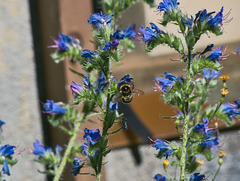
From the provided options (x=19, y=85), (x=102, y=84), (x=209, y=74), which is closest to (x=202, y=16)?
(x=102, y=84)

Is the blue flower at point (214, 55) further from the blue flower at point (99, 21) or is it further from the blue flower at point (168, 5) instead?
the blue flower at point (99, 21)

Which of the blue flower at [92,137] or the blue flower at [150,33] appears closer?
the blue flower at [92,137]

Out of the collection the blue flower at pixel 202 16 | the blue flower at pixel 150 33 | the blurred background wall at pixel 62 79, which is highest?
the blue flower at pixel 202 16

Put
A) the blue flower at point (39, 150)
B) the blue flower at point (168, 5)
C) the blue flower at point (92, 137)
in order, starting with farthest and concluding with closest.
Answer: the blue flower at point (39, 150)
the blue flower at point (168, 5)
the blue flower at point (92, 137)

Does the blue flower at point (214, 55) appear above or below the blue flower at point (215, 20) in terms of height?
below

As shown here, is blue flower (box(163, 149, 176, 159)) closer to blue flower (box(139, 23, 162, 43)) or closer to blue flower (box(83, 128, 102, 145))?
blue flower (box(83, 128, 102, 145))

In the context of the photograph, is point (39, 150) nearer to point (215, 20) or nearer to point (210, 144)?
point (210, 144)

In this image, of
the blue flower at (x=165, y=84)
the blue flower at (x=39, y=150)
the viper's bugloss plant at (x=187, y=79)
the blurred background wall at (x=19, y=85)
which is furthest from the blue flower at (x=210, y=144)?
the blurred background wall at (x=19, y=85)

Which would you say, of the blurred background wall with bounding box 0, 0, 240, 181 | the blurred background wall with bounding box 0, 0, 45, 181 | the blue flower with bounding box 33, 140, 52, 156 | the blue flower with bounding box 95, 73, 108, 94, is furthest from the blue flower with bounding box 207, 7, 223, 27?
the blurred background wall with bounding box 0, 0, 45, 181

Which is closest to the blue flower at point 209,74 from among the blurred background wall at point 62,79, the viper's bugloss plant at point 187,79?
the viper's bugloss plant at point 187,79

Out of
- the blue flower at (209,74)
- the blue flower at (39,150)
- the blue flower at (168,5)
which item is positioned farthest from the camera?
the blue flower at (39,150)
